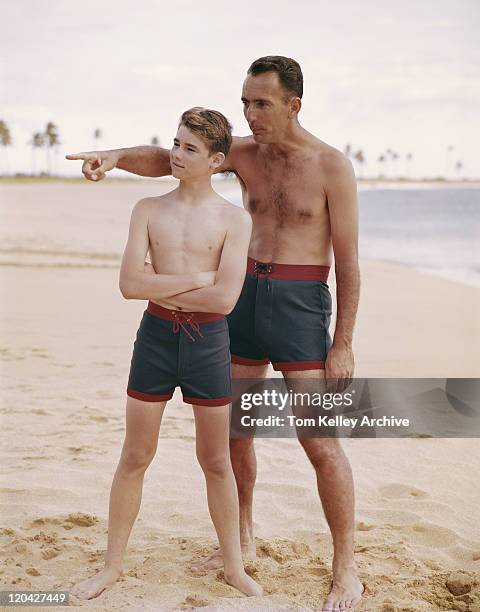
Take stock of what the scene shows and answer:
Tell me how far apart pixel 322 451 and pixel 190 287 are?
2.80 ft

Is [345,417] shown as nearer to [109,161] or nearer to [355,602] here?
[355,602]

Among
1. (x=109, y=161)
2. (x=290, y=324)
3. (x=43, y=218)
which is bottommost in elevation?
(x=43, y=218)

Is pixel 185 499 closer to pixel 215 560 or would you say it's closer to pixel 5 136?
pixel 215 560

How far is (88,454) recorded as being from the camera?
16.5ft

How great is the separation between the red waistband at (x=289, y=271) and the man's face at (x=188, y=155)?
506 millimetres

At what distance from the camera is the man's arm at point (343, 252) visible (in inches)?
132

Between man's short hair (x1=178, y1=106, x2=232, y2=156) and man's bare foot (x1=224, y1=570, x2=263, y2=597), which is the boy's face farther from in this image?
man's bare foot (x1=224, y1=570, x2=263, y2=597)

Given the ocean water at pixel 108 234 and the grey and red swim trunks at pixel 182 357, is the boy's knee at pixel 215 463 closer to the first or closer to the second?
the grey and red swim trunks at pixel 182 357

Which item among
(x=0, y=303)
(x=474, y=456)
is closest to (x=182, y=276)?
(x=474, y=456)

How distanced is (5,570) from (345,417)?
2.84 m

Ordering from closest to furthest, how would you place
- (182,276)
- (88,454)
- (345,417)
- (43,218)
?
(182,276) < (88,454) < (345,417) < (43,218)

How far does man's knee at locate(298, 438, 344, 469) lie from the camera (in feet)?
11.2

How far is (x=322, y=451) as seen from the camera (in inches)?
134

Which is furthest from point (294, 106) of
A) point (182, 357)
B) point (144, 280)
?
point (182, 357)
